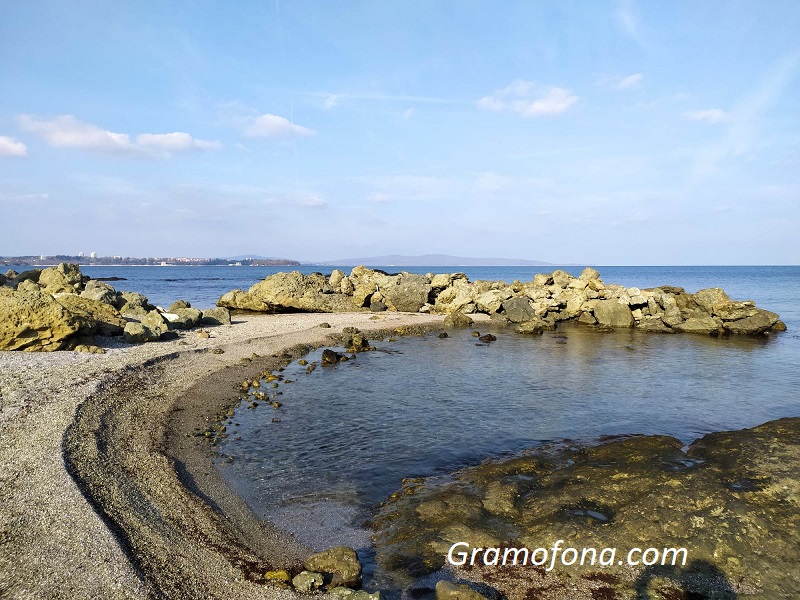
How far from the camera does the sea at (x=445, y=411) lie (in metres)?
11.5

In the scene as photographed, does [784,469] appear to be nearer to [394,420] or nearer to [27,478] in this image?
[394,420]

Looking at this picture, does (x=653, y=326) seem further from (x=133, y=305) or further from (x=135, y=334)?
(x=133, y=305)

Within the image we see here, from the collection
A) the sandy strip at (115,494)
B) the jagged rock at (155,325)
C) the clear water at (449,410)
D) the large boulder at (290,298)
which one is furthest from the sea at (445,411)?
the large boulder at (290,298)

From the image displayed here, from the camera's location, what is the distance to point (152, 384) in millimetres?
17578

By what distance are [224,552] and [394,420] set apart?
8800 mm

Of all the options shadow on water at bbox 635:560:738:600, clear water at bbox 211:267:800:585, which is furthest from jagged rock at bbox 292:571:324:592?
shadow on water at bbox 635:560:738:600

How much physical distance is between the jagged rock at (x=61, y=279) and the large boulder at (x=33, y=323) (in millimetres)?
16449

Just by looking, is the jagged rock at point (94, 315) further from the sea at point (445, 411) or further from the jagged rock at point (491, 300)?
the jagged rock at point (491, 300)

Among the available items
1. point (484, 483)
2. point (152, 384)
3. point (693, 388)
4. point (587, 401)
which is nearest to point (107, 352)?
point (152, 384)

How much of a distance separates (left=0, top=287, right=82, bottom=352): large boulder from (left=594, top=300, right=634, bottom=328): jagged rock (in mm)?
39091

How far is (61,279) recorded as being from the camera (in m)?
37.3

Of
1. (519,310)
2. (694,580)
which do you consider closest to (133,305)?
(519,310)

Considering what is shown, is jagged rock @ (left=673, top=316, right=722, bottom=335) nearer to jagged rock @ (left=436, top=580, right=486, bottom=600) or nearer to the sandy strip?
the sandy strip

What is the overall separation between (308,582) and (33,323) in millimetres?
19887
